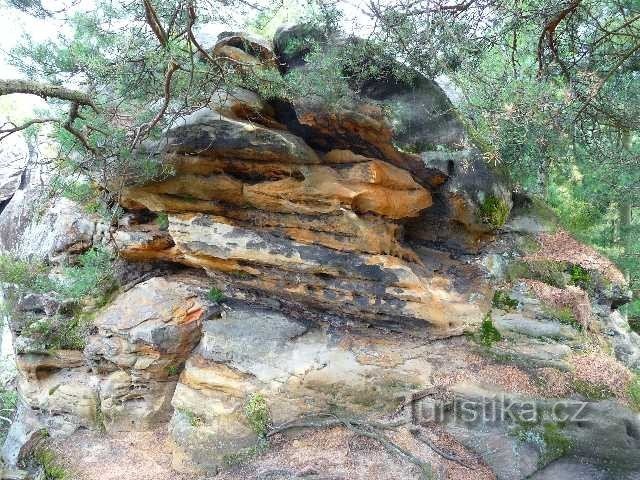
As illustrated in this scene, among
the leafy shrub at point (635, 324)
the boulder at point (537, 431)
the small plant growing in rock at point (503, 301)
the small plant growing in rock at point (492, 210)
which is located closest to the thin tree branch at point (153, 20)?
the small plant growing in rock at point (492, 210)

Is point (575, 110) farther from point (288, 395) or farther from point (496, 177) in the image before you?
point (288, 395)

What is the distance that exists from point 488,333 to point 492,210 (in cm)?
193

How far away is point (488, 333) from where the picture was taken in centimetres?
682

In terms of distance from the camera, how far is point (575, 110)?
18.0ft

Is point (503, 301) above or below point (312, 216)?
below

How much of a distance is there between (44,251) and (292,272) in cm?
533

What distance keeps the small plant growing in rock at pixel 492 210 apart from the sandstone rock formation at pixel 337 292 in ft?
0.07

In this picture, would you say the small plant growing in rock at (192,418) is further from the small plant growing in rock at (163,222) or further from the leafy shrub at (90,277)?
the small plant growing in rock at (163,222)

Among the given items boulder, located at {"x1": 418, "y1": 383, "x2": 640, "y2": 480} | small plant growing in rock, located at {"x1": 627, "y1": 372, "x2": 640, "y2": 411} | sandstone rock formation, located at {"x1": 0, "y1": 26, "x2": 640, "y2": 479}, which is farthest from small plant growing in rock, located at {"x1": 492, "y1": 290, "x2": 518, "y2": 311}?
small plant growing in rock, located at {"x1": 627, "y1": 372, "x2": 640, "y2": 411}

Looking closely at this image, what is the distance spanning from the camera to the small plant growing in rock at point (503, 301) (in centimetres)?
700

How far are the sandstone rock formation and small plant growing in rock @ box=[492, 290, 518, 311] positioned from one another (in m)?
0.04

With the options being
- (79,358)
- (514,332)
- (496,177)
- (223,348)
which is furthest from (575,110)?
(79,358)

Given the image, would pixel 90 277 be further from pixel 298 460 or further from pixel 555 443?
pixel 555 443

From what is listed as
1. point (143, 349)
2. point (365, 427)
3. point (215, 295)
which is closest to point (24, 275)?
point (143, 349)
